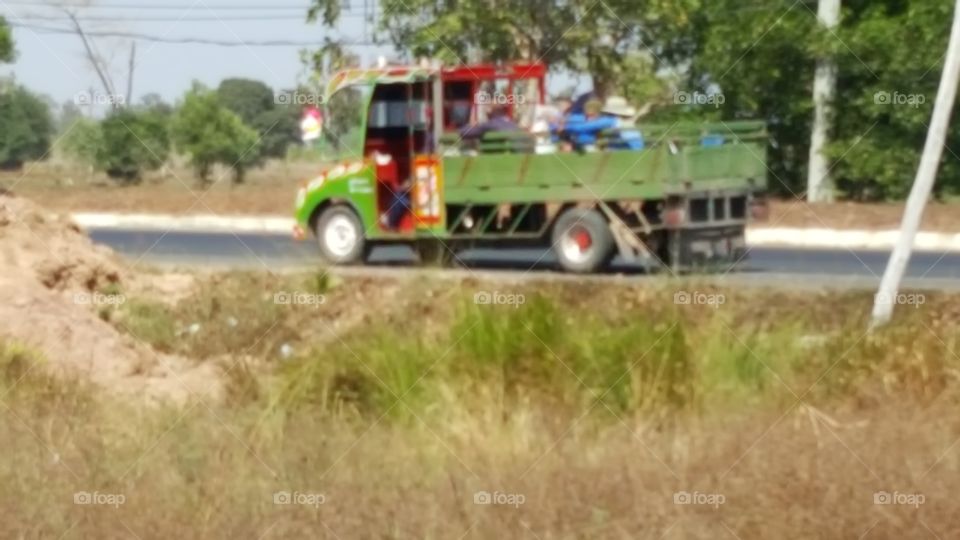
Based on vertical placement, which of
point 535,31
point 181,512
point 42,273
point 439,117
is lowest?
point 181,512

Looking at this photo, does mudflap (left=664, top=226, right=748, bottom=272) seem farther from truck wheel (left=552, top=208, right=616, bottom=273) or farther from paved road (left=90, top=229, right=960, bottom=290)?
truck wheel (left=552, top=208, right=616, bottom=273)

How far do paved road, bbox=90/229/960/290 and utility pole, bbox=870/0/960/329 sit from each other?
8.29 feet

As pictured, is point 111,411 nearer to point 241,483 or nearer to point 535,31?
point 241,483

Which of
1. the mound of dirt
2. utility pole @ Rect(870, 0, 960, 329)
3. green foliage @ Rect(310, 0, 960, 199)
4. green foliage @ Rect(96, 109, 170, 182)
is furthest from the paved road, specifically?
green foliage @ Rect(310, 0, 960, 199)

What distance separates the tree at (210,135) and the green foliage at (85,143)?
5.42 ft

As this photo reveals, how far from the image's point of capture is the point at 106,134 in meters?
30.7

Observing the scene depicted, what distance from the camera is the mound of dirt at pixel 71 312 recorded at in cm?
1268

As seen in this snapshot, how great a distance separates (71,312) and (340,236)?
297 inches

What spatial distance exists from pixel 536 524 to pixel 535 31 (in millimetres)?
21571

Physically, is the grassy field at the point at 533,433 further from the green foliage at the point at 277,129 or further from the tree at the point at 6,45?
the tree at the point at 6,45

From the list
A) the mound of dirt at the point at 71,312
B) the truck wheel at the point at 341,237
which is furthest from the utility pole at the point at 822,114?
the mound of dirt at the point at 71,312

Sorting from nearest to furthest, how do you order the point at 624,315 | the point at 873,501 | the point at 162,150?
the point at 873,501 → the point at 624,315 → the point at 162,150

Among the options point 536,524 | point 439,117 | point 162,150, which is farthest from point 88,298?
point 162,150

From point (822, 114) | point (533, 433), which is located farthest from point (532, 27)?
point (533, 433)
